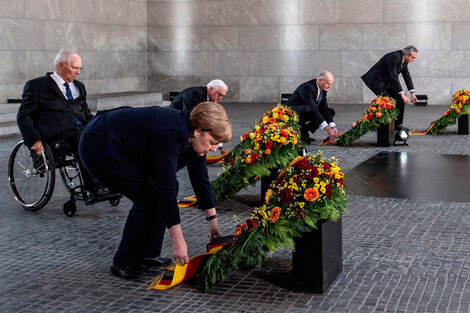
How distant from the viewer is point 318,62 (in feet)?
70.0

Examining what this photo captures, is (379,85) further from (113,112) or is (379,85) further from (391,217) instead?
(113,112)

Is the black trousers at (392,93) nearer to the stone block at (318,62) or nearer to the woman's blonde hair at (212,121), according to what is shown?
the stone block at (318,62)

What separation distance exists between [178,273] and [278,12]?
17410 millimetres

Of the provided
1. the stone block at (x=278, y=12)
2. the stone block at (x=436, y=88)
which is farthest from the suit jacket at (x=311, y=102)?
the stone block at (x=278, y=12)

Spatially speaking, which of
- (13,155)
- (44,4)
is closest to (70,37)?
(44,4)

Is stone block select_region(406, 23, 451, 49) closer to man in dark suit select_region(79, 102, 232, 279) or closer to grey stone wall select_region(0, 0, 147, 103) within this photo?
grey stone wall select_region(0, 0, 147, 103)

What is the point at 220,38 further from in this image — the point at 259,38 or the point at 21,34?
the point at 21,34

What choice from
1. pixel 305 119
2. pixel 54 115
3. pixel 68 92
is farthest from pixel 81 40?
pixel 54 115

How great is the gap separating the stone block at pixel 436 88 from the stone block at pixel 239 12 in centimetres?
513

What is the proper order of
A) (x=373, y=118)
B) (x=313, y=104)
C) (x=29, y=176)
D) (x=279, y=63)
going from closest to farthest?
1. (x=29, y=176)
2. (x=313, y=104)
3. (x=373, y=118)
4. (x=279, y=63)

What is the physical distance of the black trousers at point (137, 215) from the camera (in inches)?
200

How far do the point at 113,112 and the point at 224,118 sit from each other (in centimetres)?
94

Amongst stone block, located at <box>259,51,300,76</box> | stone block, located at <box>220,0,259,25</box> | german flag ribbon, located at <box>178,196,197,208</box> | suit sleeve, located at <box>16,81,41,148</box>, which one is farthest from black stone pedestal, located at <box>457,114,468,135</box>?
stone block, located at <box>220,0,259,25</box>

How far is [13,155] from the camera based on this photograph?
7.71 m
